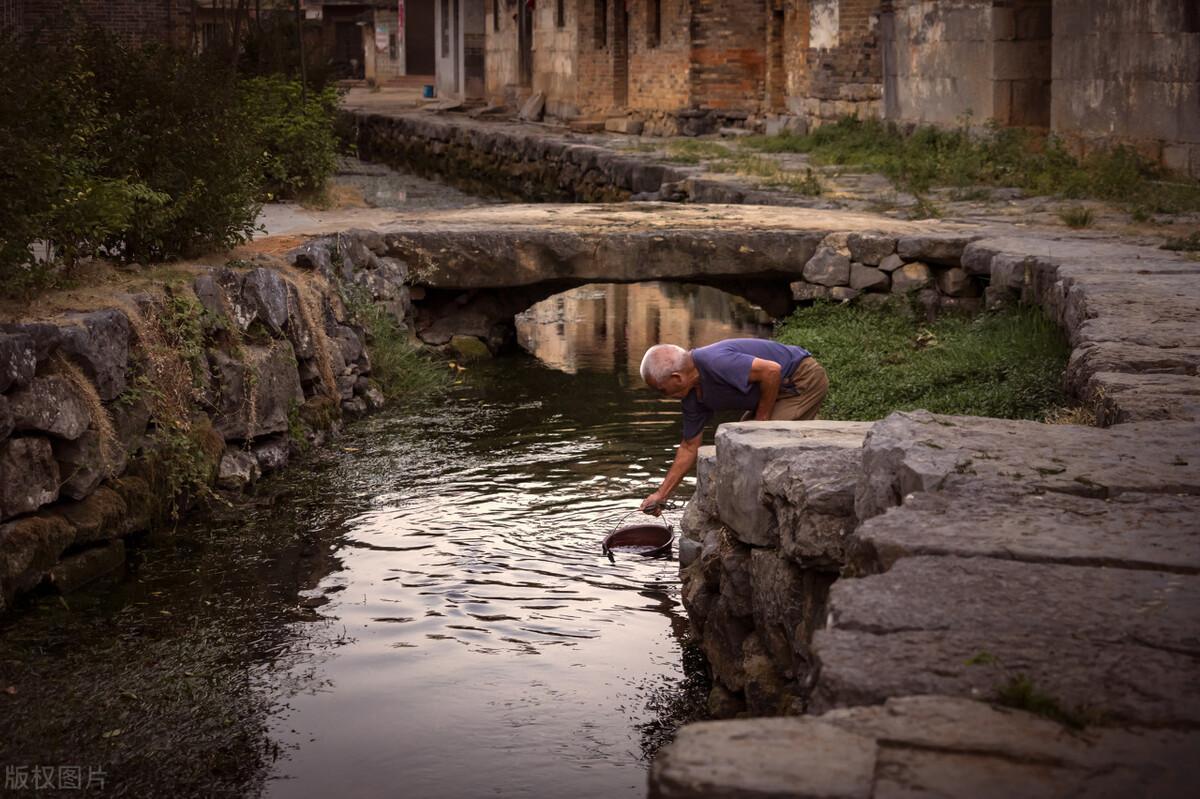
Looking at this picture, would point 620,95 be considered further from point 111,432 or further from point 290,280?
point 111,432

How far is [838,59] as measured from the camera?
19.8 meters

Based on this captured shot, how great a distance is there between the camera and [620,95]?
26938 millimetres

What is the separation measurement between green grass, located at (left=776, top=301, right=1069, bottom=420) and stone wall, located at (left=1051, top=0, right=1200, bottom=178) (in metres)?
3.79

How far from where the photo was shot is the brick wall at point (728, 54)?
22984 millimetres

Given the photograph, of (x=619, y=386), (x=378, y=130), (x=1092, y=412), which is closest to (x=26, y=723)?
(x=1092, y=412)

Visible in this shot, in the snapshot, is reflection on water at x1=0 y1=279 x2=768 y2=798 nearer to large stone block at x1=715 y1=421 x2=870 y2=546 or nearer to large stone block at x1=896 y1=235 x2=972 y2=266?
large stone block at x1=715 y1=421 x2=870 y2=546

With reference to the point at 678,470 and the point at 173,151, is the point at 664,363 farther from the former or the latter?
the point at 173,151

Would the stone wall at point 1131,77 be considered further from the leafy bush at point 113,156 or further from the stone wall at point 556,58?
the stone wall at point 556,58

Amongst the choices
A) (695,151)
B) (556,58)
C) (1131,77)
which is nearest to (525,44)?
(556,58)

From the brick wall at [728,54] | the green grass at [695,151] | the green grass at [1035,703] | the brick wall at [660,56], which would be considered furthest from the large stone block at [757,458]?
the brick wall at [660,56]

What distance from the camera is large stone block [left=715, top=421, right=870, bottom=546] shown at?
4.83 m

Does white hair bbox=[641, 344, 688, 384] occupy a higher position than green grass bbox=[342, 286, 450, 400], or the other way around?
white hair bbox=[641, 344, 688, 384]

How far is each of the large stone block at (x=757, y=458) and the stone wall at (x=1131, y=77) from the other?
27.3 feet

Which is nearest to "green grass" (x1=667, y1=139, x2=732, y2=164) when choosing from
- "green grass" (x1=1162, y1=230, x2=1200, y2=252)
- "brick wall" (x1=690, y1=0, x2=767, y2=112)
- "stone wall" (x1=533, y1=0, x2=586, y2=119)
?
"brick wall" (x1=690, y1=0, x2=767, y2=112)
